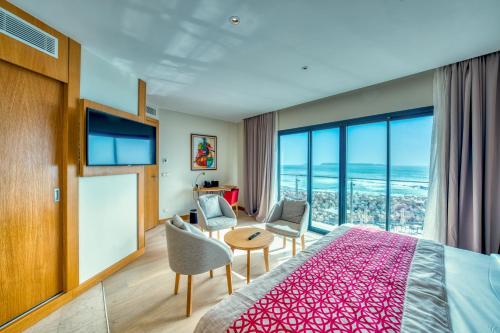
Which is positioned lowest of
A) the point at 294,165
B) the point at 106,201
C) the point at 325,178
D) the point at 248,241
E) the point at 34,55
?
the point at 248,241

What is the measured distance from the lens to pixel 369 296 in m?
1.08

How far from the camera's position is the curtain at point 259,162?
452cm

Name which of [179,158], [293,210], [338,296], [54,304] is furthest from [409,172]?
[54,304]

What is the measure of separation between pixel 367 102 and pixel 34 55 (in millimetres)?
4044

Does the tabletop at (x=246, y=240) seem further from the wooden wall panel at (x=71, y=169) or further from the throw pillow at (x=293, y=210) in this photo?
the wooden wall panel at (x=71, y=169)

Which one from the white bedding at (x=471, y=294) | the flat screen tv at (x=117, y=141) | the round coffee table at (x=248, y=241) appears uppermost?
the flat screen tv at (x=117, y=141)

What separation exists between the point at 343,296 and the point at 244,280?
1511 millimetres

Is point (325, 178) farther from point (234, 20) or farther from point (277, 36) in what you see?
point (234, 20)

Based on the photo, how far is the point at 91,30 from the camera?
1.78 metres

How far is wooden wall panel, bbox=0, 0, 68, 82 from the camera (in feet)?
4.88

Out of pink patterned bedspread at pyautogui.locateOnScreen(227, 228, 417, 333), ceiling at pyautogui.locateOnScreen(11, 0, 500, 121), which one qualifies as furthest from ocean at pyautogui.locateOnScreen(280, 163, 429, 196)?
pink patterned bedspread at pyautogui.locateOnScreen(227, 228, 417, 333)

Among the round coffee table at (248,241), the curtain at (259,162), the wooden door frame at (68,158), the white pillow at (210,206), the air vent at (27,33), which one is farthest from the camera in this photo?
the curtain at (259,162)

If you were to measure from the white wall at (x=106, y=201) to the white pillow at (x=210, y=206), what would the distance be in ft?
3.20

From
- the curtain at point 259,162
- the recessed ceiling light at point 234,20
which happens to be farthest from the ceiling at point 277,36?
the curtain at point 259,162
